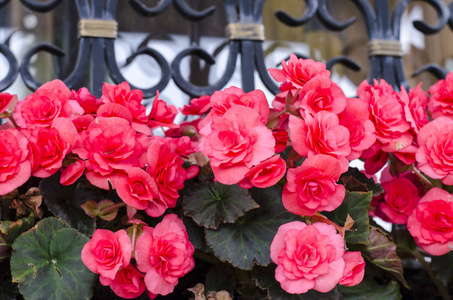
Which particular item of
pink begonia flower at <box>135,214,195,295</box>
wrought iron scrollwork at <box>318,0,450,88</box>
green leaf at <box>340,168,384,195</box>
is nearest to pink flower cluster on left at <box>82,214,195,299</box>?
pink begonia flower at <box>135,214,195,295</box>

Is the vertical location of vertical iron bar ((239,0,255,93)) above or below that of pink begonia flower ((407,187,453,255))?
above

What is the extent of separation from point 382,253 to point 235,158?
0.35 m

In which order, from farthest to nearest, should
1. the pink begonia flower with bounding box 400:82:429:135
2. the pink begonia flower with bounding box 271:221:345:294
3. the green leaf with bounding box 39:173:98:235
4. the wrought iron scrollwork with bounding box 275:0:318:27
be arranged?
the wrought iron scrollwork with bounding box 275:0:318:27, the pink begonia flower with bounding box 400:82:429:135, the green leaf with bounding box 39:173:98:235, the pink begonia flower with bounding box 271:221:345:294

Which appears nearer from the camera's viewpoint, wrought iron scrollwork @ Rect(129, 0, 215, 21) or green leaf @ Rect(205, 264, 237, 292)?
green leaf @ Rect(205, 264, 237, 292)

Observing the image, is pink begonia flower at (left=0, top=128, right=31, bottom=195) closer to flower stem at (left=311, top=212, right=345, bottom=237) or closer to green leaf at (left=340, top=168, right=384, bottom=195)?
flower stem at (left=311, top=212, right=345, bottom=237)

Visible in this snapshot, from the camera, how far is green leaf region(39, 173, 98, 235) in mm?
777

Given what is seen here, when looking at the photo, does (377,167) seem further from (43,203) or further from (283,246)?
(43,203)

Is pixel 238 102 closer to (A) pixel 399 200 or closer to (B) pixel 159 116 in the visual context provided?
(B) pixel 159 116

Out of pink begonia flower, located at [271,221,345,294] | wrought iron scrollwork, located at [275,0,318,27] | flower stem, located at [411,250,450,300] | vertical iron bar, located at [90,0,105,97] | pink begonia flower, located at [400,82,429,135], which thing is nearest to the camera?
pink begonia flower, located at [271,221,345,294]

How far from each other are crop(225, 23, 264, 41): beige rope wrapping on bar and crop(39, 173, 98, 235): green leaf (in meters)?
0.59

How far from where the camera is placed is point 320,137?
0.72 meters

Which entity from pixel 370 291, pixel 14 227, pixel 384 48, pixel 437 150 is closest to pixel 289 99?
pixel 437 150

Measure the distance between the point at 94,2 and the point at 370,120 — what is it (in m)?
0.70

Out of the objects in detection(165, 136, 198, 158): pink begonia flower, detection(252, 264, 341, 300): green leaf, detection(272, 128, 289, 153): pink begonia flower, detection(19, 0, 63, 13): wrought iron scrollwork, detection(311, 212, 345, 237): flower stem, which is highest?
detection(19, 0, 63, 13): wrought iron scrollwork
